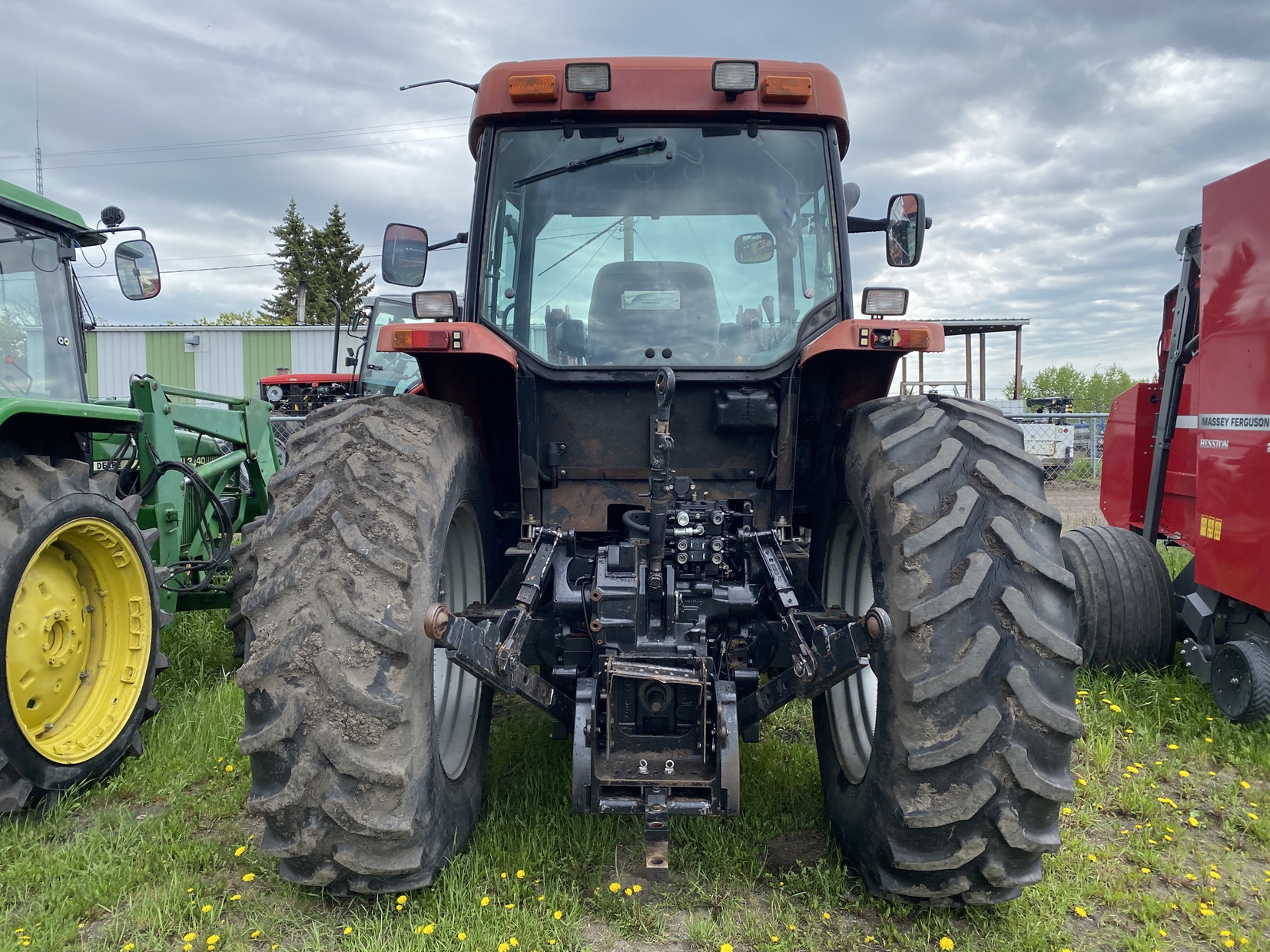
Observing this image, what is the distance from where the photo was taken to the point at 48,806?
3.12m

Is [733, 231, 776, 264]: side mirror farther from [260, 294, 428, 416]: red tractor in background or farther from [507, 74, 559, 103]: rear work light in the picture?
[260, 294, 428, 416]: red tractor in background

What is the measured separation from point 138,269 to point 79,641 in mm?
2021

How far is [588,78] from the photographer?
2.89m

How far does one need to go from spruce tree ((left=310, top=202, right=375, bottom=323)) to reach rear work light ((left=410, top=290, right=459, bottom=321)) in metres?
40.0

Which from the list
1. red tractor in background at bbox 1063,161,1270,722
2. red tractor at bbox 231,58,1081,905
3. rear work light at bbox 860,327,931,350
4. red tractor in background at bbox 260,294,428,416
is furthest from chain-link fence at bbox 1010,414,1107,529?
rear work light at bbox 860,327,931,350

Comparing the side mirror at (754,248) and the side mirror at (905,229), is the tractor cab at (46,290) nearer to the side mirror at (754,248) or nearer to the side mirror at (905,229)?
the side mirror at (754,248)

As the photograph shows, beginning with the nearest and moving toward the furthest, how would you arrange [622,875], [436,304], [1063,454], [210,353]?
[622,875]
[436,304]
[1063,454]
[210,353]

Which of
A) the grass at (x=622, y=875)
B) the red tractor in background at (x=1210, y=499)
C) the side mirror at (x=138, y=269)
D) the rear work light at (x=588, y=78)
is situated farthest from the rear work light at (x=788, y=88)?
the side mirror at (x=138, y=269)

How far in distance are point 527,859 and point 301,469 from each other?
1.45 m

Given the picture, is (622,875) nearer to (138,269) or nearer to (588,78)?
(588,78)

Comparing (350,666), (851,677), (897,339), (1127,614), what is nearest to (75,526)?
(350,666)

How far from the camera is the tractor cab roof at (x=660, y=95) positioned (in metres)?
3.00

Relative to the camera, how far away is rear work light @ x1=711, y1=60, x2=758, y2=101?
2910 millimetres

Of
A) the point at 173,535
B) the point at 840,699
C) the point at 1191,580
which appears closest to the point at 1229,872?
the point at 840,699
